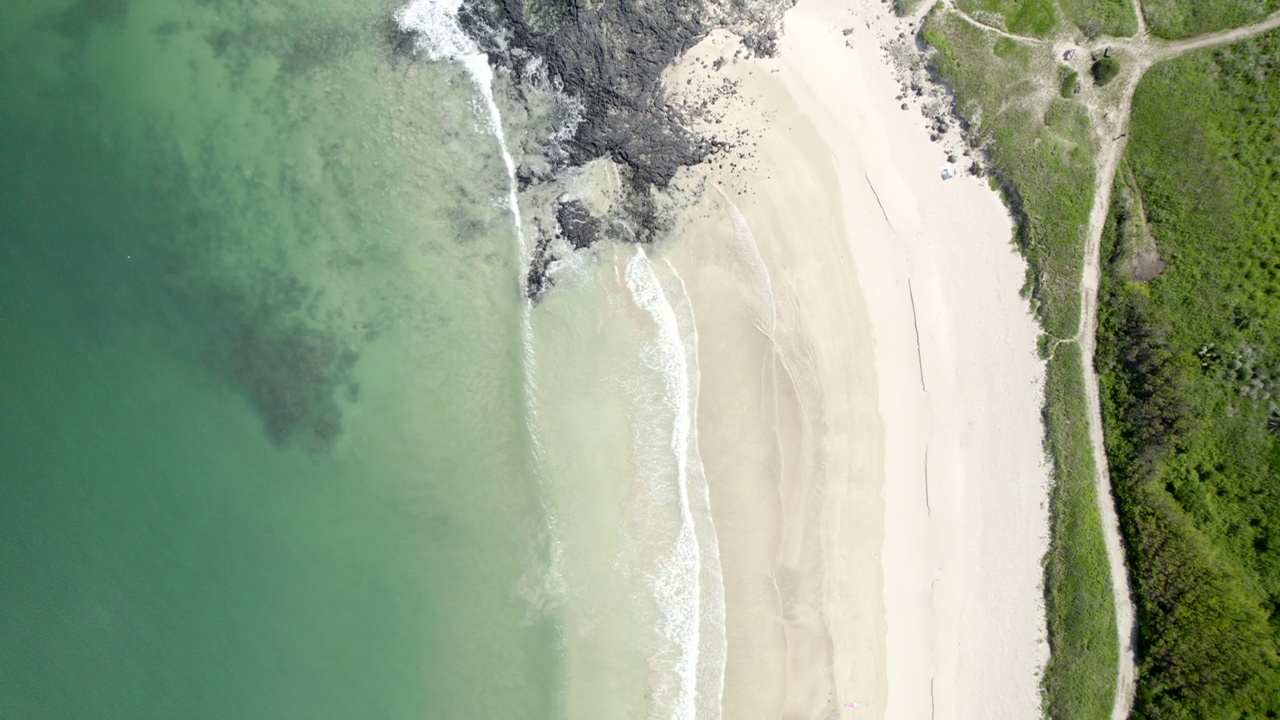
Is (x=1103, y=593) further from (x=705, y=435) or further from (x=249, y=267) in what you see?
(x=249, y=267)

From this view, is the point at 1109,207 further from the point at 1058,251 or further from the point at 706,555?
the point at 706,555

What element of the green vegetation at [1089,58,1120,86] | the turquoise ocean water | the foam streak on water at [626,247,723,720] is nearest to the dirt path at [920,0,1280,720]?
the green vegetation at [1089,58,1120,86]

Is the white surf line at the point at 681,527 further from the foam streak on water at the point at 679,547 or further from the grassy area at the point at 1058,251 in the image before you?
the grassy area at the point at 1058,251

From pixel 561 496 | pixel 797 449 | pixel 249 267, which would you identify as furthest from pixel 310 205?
pixel 797 449

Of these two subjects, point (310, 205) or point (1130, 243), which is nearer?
point (1130, 243)

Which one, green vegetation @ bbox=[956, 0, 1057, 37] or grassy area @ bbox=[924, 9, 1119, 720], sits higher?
green vegetation @ bbox=[956, 0, 1057, 37]

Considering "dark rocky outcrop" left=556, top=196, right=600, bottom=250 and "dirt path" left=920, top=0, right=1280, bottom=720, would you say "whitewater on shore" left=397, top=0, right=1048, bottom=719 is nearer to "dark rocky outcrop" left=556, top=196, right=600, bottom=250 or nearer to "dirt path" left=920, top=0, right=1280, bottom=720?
"dark rocky outcrop" left=556, top=196, right=600, bottom=250
